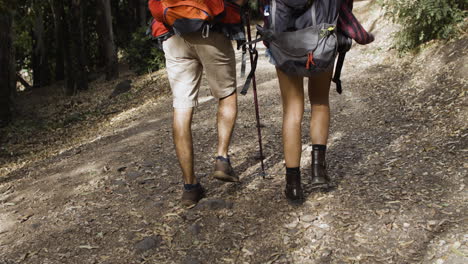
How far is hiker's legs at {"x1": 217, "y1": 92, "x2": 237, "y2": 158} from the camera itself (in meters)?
3.86

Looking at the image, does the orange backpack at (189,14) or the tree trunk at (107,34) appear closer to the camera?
the orange backpack at (189,14)

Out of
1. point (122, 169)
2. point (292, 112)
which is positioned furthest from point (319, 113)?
point (122, 169)

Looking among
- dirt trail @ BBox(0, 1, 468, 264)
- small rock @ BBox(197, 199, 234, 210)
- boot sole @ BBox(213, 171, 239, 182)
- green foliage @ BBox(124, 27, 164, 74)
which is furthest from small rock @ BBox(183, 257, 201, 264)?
green foliage @ BBox(124, 27, 164, 74)

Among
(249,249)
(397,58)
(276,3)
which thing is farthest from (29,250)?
(397,58)

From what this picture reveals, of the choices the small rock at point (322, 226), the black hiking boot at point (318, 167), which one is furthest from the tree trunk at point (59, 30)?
the small rock at point (322, 226)

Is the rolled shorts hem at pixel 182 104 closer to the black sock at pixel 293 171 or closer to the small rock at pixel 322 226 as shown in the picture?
the black sock at pixel 293 171

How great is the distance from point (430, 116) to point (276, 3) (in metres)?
3.06

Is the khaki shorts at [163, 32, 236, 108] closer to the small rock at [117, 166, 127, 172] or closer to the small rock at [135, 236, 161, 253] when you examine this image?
the small rock at [135, 236, 161, 253]

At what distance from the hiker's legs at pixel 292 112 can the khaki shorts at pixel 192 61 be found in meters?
0.55

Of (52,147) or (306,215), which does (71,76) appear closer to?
(52,147)

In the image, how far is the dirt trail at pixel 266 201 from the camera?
10.1ft

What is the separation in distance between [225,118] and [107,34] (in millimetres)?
12465

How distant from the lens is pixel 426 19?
7.85 metres

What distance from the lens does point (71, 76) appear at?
15.5 m
